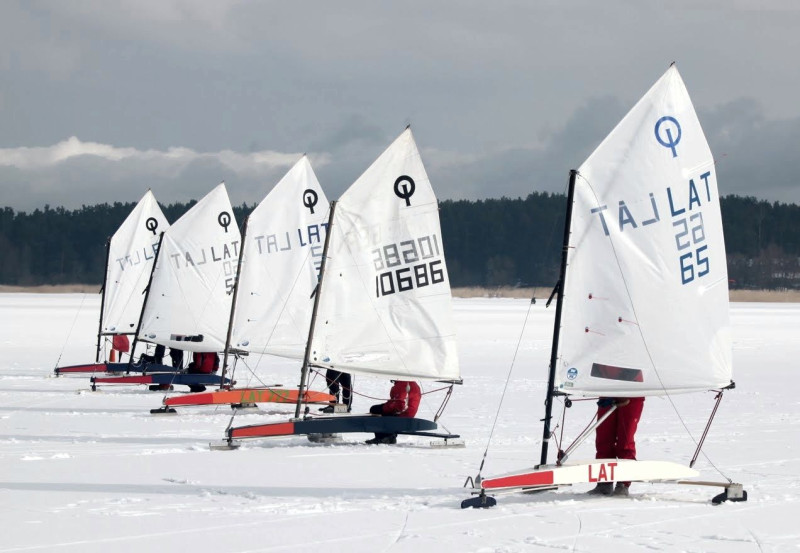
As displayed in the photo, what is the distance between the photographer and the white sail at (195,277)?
72.8ft

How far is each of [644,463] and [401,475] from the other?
268 cm

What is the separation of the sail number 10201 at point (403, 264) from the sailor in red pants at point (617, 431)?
4.16 m

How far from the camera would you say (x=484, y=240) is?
135625 millimetres

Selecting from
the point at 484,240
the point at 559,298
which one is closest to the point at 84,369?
the point at 559,298

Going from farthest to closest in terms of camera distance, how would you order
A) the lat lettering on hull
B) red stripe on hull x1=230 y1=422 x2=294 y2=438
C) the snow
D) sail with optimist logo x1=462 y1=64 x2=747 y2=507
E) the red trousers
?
1. red stripe on hull x1=230 y1=422 x2=294 y2=438
2. the red trousers
3. sail with optimist logo x1=462 y1=64 x2=747 y2=507
4. the lat lettering on hull
5. the snow

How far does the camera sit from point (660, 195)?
10.5m

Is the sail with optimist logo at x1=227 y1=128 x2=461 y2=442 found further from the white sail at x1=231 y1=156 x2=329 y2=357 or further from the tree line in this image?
the tree line

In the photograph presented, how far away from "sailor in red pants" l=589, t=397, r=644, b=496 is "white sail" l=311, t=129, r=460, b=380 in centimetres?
386

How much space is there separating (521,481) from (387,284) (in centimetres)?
492

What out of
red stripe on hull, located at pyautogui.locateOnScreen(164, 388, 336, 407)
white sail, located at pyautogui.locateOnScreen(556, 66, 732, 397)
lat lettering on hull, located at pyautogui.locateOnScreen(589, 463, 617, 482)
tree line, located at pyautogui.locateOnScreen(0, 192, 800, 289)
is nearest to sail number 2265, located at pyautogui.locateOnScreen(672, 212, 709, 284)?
white sail, located at pyautogui.locateOnScreen(556, 66, 732, 397)

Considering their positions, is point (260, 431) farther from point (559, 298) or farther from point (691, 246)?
point (691, 246)

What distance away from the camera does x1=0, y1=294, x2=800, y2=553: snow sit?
27.5ft

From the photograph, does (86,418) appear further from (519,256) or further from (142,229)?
(519,256)

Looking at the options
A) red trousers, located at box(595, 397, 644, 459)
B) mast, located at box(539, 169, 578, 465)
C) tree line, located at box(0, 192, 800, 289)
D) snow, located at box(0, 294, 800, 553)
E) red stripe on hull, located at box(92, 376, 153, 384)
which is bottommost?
snow, located at box(0, 294, 800, 553)
